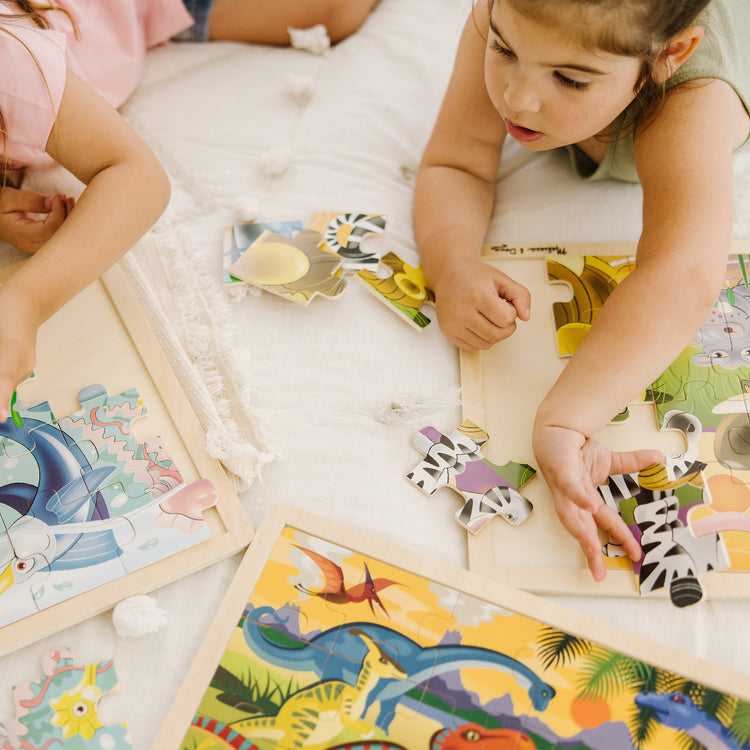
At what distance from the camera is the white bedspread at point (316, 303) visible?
709 millimetres

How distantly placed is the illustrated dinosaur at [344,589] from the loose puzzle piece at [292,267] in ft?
1.09

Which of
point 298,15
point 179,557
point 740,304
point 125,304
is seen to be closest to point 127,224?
point 125,304

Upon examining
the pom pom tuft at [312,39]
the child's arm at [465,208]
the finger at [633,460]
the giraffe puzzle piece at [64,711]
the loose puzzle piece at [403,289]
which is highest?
the pom pom tuft at [312,39]

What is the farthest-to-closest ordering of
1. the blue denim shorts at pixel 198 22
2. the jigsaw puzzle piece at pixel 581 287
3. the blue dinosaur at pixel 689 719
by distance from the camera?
1. the blue denim shorts at pixel 198 22
2. the jigsaw puzzle piece at pixel 581 287
3. the blue dinosaur at pixel 689 719

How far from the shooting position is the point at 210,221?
0.99 meters

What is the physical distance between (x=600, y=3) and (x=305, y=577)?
1.97 ft

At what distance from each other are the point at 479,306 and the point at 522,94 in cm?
24

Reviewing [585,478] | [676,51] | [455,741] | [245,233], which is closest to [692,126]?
[676,51]

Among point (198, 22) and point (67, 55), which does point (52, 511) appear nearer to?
point (67, 55)

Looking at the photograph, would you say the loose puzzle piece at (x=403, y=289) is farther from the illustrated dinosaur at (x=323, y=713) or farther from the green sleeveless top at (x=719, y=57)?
the illustrated dinosaur at (x=323, y=713)

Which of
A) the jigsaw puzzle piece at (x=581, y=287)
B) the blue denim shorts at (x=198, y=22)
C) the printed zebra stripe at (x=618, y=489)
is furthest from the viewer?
the blue denim shorts at (x=198, y=22)

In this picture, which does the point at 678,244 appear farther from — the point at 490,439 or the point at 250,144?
the point at 250,144

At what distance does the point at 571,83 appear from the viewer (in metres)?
0.71

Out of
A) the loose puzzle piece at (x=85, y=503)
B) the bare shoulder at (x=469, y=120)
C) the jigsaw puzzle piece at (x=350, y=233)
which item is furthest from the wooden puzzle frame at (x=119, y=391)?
the bare shoulder at (x=469, y=120)
